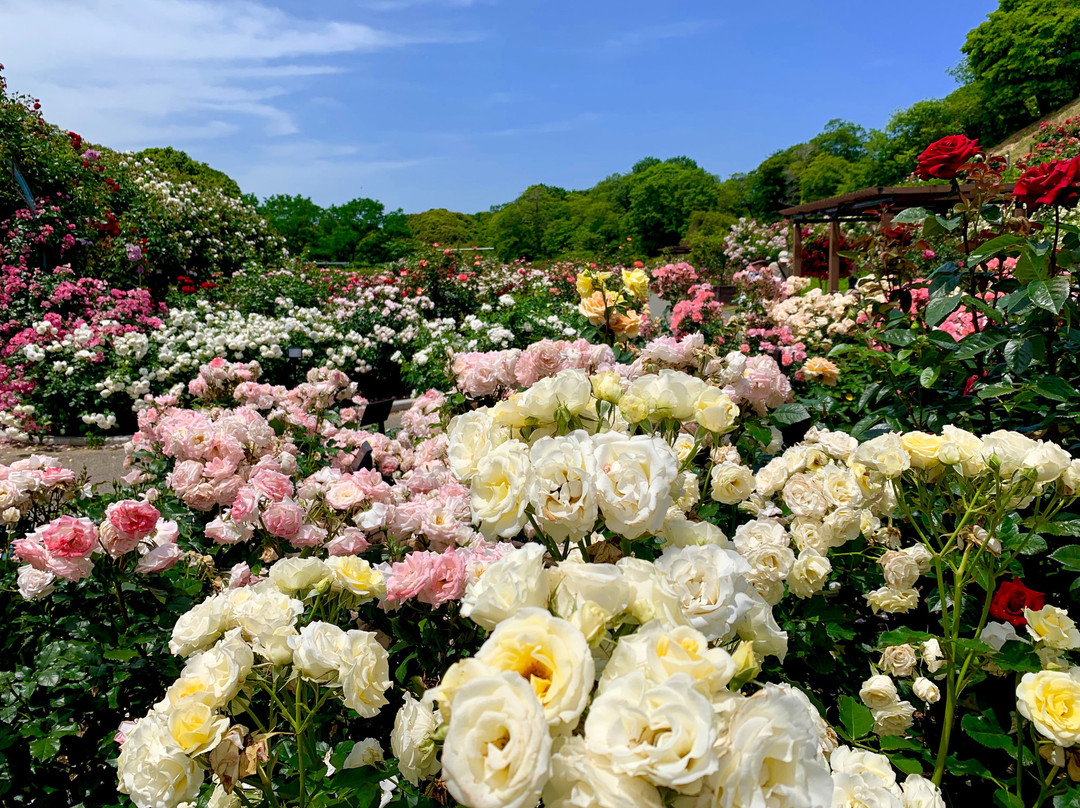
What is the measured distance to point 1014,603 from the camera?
3.88 feet

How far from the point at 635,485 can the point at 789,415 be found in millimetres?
1191

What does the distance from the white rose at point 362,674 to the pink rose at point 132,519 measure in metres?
0.79

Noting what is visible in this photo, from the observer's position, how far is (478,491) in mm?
861

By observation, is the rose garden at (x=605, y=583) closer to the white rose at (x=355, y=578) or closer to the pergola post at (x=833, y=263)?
the white rose at (x=355, y=578)

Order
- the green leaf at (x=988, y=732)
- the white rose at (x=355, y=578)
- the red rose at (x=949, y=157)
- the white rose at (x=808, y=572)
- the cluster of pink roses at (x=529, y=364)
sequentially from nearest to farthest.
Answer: the white rose at (x=355, y=578) < the green leaf at (x=988, y=732) < the white rose at (x=808, y=572) < the cluster of pink roses at (x=529, y=364) < the red rose at (x=949, y=157)

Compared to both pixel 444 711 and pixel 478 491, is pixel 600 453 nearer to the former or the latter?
pixel 478 491

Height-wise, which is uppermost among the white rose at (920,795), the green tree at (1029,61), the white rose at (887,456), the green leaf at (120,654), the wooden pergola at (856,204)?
the green tree at (1029,61)

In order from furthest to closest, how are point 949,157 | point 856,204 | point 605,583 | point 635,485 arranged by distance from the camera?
point 856,204, point 949,157, point 635,485, point 605,583

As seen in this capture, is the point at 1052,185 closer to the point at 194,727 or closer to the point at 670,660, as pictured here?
the point at 670,660

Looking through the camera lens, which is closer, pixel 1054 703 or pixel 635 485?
pixel 635 485

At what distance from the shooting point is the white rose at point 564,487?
0.76 m

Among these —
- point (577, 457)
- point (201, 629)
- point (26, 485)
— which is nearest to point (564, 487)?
point (577, 457)

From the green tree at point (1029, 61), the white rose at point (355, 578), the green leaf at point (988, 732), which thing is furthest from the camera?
the green tree at point (1029, 61)

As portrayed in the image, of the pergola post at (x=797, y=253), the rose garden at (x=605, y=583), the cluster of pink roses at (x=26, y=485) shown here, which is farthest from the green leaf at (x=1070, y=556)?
the pergola post at (x=797, y=253)
